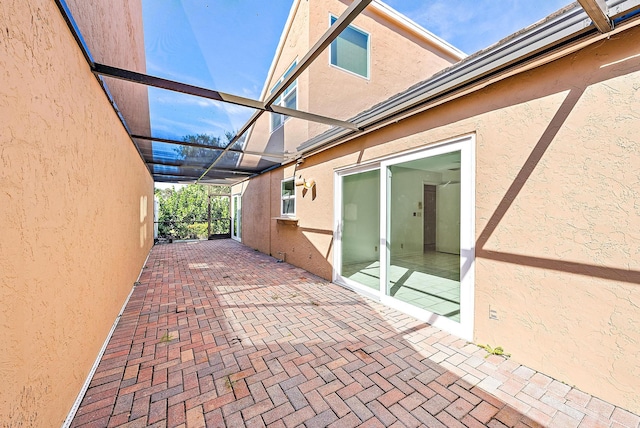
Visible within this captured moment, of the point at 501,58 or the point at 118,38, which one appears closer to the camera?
the point at 501,58

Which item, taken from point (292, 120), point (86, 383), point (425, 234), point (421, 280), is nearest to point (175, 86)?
point (86, 383)

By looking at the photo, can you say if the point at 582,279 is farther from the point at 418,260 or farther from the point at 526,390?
the point at 418,260

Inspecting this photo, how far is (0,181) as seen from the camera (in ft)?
3.76

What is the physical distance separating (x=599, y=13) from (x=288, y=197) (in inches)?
247

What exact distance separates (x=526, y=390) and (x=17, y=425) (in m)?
3.35

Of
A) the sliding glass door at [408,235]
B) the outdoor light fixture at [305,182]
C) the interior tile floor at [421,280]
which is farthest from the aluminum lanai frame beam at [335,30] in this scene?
the interior tile floor at [421,280]

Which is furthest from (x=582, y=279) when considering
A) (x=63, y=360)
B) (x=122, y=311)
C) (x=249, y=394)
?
(x=122, y=311)

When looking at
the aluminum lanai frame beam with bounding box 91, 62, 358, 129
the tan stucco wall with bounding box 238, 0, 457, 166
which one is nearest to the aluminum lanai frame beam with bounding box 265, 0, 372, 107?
the aluminum lanai frame beam with bounding box 91, 62, 358, 129

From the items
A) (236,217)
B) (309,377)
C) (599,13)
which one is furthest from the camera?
(236,217)

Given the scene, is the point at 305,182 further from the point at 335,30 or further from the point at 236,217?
the point at 236,217

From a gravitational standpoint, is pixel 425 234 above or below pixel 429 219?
below

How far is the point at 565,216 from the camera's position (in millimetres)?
2178

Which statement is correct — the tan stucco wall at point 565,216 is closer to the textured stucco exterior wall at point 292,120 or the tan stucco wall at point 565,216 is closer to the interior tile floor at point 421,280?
the interior tile floor at point 421,280

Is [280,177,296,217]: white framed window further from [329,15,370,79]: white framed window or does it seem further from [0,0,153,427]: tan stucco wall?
[0,0,153,427]: tan stucco wall
